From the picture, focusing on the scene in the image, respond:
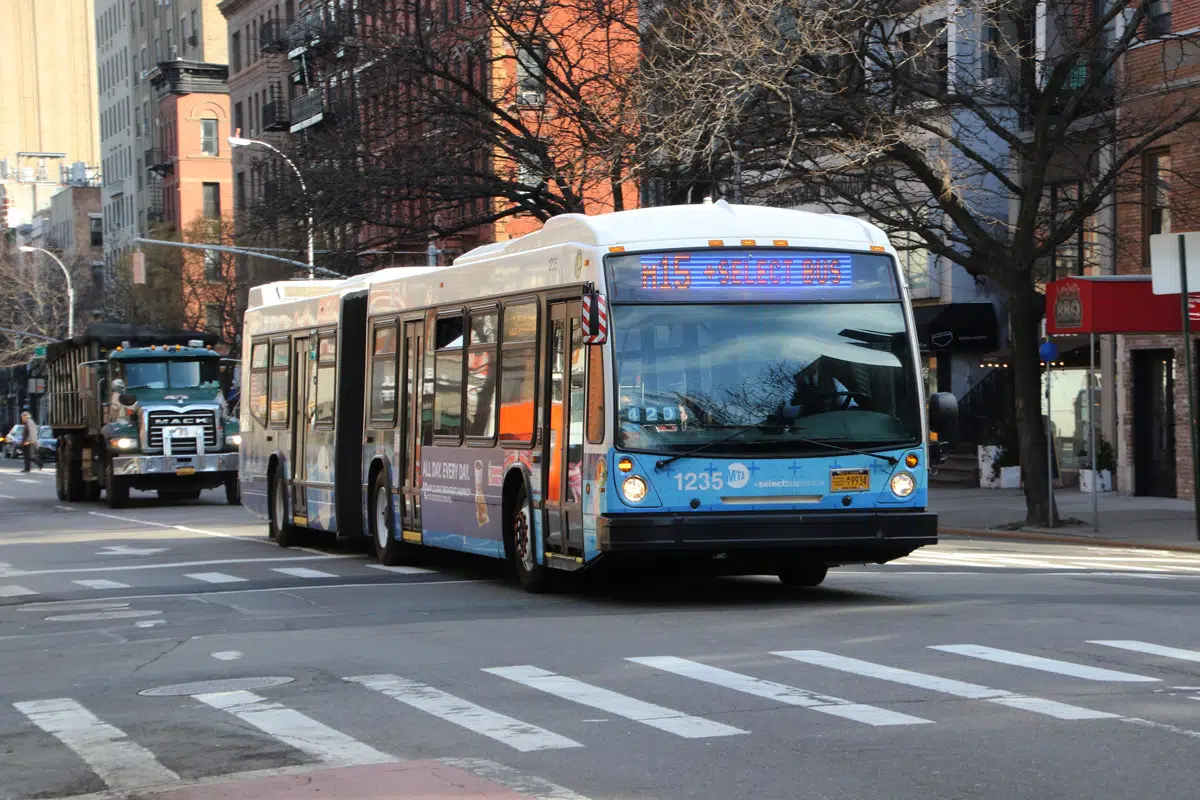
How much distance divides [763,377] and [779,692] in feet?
16.0

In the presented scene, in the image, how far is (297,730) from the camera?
31.6 feet

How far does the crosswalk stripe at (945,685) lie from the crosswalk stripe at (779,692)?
598 mm

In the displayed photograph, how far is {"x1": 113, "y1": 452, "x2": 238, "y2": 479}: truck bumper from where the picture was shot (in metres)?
37.7

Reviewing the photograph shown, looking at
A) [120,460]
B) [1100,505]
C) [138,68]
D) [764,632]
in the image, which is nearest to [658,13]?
[1100,505]

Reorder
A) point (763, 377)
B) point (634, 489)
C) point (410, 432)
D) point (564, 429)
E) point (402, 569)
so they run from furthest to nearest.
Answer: point (402, 569) → point (410, 432) → point (564, 429) → point (763, 377) → point (634, 489)

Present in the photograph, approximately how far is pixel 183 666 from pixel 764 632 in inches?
152

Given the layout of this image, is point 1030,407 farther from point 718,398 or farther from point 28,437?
point 28,437

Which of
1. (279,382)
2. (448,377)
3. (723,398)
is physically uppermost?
(279,382)

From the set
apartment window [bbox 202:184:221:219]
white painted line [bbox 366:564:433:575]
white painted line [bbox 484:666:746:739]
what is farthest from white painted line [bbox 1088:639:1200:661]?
apartment window [bbox 202:184:221:219]

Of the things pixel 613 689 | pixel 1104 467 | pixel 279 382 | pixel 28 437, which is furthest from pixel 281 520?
pixel 28 437

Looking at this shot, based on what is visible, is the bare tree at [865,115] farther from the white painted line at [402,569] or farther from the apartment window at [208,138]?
the apartment window at [208,138]

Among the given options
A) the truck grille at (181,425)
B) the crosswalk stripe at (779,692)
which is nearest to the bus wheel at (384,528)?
the crosswalk stripe at (779,692)

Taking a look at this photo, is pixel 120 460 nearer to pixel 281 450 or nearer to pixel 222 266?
pixel 281 450

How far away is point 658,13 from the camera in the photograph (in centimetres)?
3197
